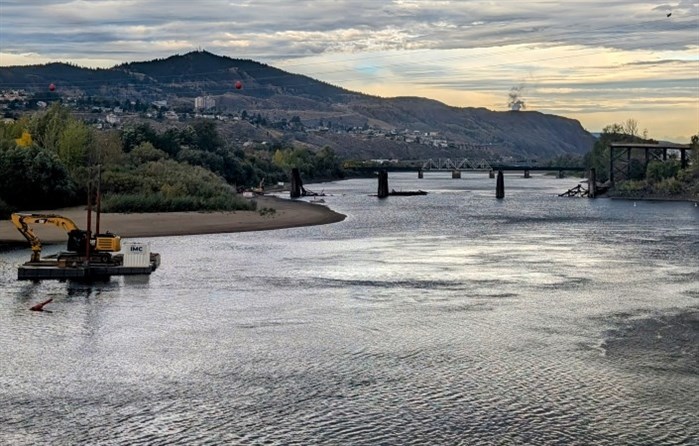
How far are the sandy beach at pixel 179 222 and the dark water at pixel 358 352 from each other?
10801mm

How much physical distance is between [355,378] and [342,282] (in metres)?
20.1

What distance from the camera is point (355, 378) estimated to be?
30453 millimetres

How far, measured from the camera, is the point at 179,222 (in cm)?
8294

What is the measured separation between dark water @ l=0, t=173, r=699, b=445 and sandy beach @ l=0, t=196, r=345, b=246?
1080cm

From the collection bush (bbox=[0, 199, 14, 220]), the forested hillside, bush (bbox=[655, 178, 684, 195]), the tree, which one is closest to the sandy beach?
bush (bbox=[0, 199, 14, 220])

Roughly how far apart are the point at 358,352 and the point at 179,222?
51159 millimetres

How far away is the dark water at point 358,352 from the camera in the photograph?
25.6m

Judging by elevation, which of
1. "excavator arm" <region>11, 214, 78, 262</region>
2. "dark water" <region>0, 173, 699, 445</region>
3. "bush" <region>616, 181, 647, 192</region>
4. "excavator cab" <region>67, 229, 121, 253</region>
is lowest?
"dark water" <region>0, 173, 699, 445</region>

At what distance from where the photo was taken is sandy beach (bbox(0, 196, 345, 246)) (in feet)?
235

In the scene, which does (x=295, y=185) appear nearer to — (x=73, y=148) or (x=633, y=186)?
(x=73, y=148)

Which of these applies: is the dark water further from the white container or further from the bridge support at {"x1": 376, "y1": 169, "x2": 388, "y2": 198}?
the bridge support at {"x1": 376, "y1": 169, "x2": 388, "y2": 198}

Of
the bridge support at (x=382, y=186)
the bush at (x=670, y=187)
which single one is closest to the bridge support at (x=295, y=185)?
the bridge support at (x=382, y=186)

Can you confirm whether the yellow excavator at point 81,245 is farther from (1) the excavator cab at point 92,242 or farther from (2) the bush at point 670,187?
(2) the bush at point 670,187

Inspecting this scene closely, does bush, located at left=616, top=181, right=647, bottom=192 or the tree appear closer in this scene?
the tree
